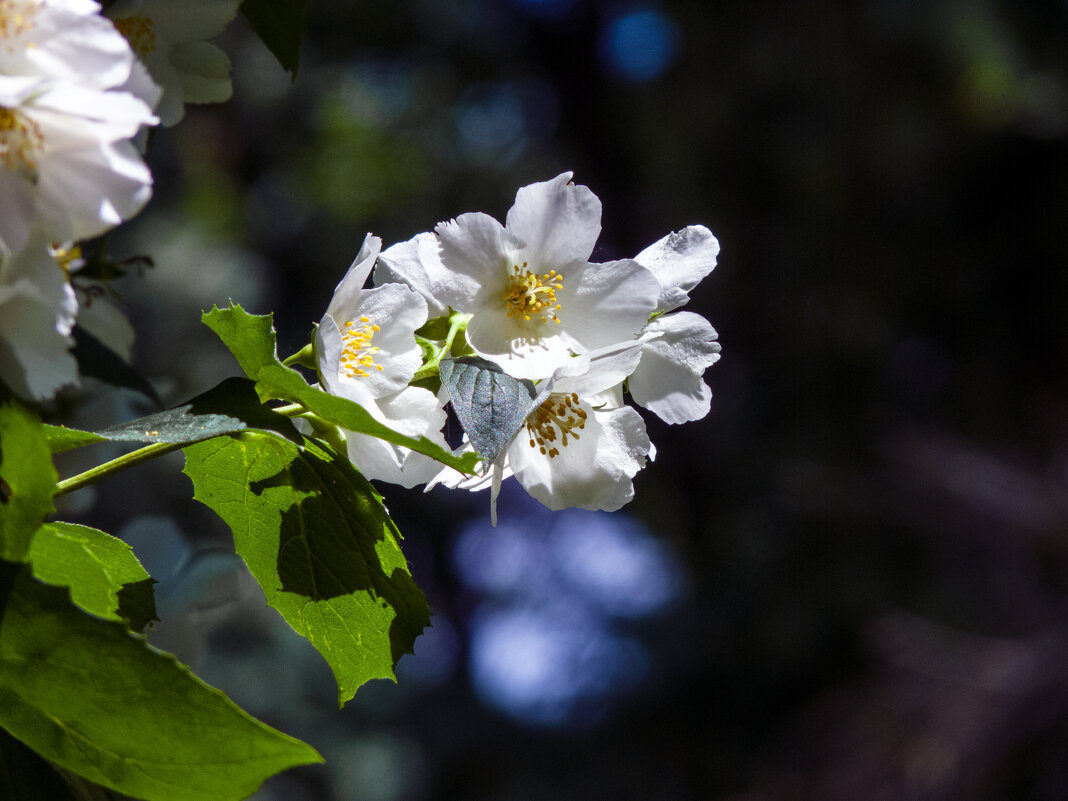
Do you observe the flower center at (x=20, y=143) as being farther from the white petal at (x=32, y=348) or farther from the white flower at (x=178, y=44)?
the white flower at (x=178, y=44)

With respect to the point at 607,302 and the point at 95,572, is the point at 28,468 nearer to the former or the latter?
the point at 95,572

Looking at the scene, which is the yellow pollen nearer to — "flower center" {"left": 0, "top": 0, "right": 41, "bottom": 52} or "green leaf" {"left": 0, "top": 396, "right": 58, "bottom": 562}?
"flower center" {"left": 0, "top": 0, "right": 41, "bottom": 52}

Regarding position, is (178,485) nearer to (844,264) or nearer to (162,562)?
(162,562)

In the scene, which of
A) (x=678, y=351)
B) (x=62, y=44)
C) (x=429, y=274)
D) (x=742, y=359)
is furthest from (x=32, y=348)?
(x=742, y=359)

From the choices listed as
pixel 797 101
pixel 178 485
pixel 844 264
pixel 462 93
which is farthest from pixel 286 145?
pixel 178 485

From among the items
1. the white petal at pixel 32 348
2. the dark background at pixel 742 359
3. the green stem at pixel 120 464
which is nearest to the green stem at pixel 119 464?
the green stem at pixel 120 464
